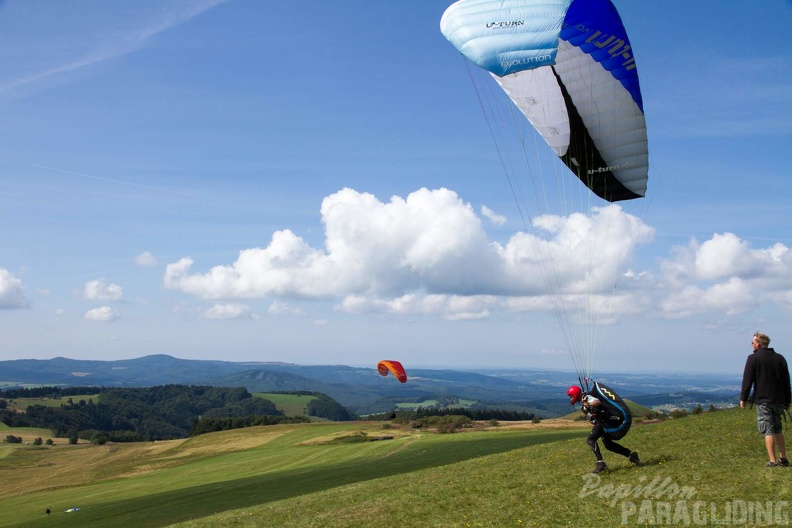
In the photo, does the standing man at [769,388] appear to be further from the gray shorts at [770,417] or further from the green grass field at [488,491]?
the green grass field at [488,491]

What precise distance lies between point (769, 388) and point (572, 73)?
1292 cm

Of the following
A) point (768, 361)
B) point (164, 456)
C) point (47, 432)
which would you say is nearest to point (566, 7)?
point (768, 361)

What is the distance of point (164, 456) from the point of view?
76750 mm

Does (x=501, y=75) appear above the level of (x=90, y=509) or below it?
above

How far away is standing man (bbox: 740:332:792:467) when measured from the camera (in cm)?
1255

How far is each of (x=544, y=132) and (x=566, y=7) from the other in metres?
4.56

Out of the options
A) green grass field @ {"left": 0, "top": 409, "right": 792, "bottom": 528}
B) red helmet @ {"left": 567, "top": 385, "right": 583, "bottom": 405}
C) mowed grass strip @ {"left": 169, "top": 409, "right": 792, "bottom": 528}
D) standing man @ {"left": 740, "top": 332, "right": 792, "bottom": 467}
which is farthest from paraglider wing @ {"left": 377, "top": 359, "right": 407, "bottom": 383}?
standing man @ {"left": 740, "top": 332, "right": 792, "bottom": 467}

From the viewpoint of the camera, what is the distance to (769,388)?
12570 mm

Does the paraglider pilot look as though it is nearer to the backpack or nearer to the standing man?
the backpack

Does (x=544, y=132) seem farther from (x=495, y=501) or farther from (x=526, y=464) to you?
(x=495, y=501)

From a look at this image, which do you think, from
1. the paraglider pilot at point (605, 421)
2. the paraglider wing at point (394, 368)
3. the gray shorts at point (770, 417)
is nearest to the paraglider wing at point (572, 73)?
the paraglider pilot at point (605, 421)

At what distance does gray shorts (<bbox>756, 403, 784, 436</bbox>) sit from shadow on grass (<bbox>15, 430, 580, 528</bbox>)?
2037 cm

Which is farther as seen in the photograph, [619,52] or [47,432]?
[47,432]

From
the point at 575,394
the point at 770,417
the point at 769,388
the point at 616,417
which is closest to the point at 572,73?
the point at 575,394
